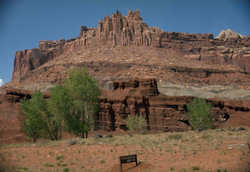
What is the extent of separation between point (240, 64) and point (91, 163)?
165585mm

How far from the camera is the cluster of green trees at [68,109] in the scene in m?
29.5

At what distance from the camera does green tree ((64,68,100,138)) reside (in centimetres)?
2934

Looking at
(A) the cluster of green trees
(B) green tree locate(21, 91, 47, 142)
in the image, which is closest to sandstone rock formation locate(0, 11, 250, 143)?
(B) green tree locate(21, 91, 47, 142)

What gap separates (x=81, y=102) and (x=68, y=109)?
6.22 feet

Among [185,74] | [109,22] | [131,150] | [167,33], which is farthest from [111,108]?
[167,33]

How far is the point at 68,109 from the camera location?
29.8 metres

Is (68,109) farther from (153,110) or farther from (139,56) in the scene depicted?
(139,56)

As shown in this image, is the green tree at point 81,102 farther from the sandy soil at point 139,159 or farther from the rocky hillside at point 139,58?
the rocky hillside at point 139,58

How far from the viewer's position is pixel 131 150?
19359 mm

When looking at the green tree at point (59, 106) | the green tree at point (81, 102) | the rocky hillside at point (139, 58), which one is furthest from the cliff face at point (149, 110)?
the rocky hillside at point (139, 58)

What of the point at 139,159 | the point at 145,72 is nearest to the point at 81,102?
the point at 139,159

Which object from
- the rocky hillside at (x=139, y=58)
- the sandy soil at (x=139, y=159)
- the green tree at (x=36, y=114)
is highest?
the rocky hillside at (x=139, y=58)

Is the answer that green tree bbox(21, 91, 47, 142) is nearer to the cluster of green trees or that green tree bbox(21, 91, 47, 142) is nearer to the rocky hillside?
the cluster of green trees

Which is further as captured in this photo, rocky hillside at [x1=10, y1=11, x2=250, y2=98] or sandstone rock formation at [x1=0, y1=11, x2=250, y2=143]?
rocky hillside at [x1=10, y1=11, x2=250, y2=98]
